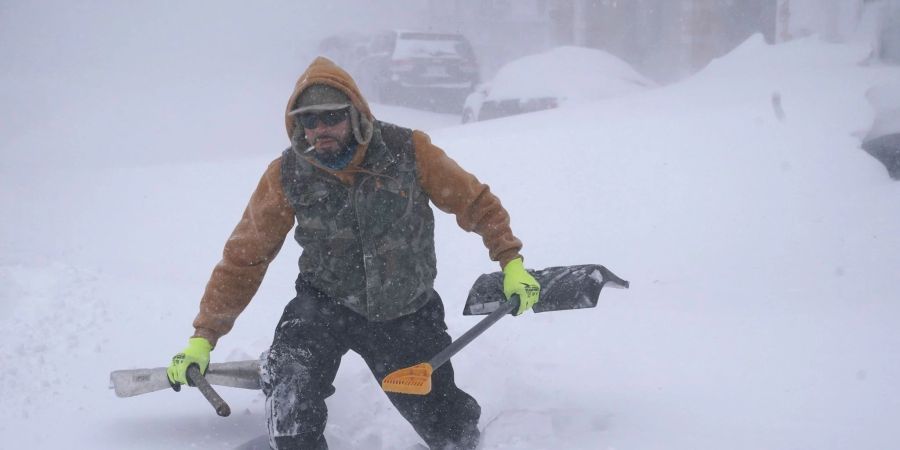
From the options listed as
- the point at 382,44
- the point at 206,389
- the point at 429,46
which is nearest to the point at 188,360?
the point at 206,389

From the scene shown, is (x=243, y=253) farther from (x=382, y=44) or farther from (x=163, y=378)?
(x=382, y=44)

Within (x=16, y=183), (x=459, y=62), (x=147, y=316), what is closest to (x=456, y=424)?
(x=147, y=316)

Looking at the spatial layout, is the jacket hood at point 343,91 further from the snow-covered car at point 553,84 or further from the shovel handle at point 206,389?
the snow-covered car at point 553,84

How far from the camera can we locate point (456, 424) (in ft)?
8.48

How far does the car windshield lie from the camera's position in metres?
12.6

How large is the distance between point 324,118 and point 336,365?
0.80m

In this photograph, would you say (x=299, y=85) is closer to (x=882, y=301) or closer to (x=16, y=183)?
(x=882, y=301)

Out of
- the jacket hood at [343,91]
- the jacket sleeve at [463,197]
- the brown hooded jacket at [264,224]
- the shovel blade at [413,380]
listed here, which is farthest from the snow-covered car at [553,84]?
the shovel blade at [413,380]

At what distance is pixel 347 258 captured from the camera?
2.43 m

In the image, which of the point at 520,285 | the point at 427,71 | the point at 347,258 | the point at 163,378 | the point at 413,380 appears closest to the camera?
the point at 413,380

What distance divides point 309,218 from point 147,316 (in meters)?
1.91

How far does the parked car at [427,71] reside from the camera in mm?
12484

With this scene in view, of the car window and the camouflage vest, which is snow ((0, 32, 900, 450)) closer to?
the camouflage vest

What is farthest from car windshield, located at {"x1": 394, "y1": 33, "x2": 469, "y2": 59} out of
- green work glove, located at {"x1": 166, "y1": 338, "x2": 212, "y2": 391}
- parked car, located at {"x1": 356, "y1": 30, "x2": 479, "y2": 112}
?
green work glove, located at {"x1": 166, "y1": 338, "x2": 212, "y2": 391}
